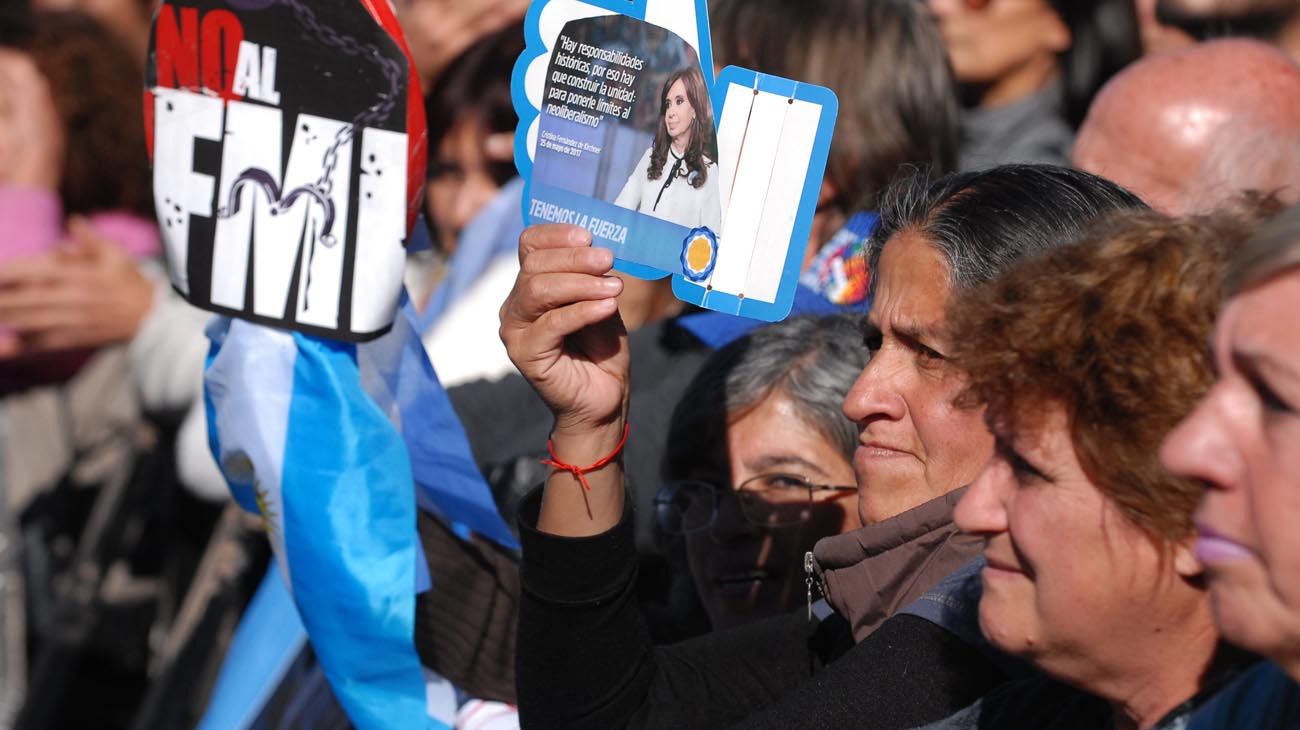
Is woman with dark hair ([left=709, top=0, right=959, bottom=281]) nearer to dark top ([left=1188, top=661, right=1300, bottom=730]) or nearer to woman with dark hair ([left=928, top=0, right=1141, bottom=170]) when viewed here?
woman with dark hair ([left=928, top=0, right=1141, bottom=170])

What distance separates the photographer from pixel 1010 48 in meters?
3.72

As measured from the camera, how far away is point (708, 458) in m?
2.41

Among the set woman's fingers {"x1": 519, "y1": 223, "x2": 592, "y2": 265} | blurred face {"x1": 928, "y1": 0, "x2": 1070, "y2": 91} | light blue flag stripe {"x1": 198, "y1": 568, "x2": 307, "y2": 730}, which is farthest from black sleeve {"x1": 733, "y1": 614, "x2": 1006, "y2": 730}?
blurred face {"x1": 928, "y1": 0, "x2": 1070, "y2": 91}

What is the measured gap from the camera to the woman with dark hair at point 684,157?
1810 mm

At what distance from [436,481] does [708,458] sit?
42 cm

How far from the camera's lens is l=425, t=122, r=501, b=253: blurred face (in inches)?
147

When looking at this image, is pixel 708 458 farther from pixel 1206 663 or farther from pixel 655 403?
pixel 1206 663

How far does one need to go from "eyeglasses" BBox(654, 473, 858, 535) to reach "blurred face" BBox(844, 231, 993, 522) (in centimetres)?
42

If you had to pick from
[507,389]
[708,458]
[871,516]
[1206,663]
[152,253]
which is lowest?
[152,253]

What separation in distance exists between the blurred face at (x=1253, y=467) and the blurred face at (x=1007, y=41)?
109 inches

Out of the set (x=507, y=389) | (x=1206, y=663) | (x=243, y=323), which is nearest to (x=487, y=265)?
(x=507, y=389)

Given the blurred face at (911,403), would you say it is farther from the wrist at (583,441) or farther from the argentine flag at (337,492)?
the argentine flag at (337,492)

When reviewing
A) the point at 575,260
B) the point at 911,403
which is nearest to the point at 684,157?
the point at 575,260

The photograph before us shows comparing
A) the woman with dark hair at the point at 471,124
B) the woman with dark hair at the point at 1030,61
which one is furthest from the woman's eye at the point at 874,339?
the woman with dark hair at the point at 471,124
